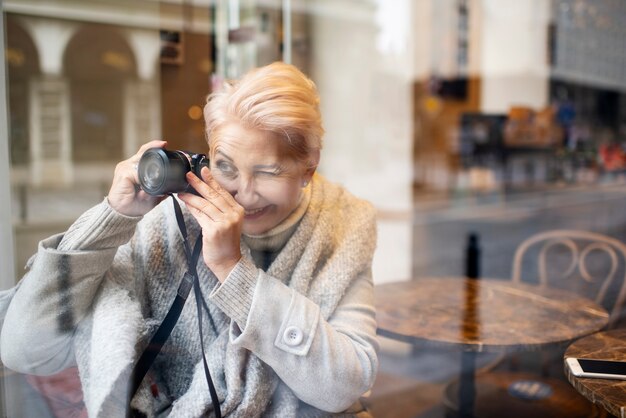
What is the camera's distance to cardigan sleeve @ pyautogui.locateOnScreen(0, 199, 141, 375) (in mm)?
899

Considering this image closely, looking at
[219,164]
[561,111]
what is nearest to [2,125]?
[219,164]

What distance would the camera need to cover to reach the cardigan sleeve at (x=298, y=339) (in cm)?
88

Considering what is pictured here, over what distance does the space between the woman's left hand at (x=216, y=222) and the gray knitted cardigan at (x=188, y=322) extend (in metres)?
0.02

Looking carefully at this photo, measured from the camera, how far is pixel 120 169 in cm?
90

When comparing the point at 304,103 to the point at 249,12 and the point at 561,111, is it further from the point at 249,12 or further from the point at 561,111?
the point at 561,111

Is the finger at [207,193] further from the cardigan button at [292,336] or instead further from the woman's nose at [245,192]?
the cardigan button at [292,336]

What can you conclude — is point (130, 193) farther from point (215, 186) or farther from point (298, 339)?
point (298, 339)

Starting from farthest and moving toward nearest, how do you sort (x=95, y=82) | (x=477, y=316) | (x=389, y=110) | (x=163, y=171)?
(x=389, y=110) → (x=477, y=316) → (x=95, y=82) → (x=163, y=171)

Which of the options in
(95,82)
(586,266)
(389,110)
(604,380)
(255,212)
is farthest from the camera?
(389,110)

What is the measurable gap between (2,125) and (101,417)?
1.77 feet

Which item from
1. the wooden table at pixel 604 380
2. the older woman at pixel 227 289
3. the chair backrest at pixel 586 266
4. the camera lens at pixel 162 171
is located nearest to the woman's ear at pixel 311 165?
the older woman at pixel 227 289

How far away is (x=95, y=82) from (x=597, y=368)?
125cm

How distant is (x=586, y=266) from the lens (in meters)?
2.43

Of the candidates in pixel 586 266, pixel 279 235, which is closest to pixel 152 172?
pixel 279 235
